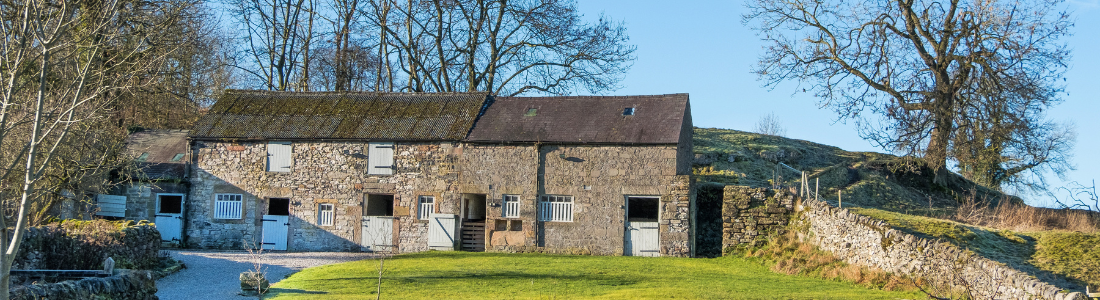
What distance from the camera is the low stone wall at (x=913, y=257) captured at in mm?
13828

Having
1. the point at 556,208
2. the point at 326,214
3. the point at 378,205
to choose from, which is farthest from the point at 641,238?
the point at 326,214

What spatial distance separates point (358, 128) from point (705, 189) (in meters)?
10.1

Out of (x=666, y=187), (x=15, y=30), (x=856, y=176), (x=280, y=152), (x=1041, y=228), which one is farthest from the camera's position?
(x=856, y=176)

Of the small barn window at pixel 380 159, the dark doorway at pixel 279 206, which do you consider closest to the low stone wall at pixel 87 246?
the small barn window at pixel 380 159

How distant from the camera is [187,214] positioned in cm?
2638

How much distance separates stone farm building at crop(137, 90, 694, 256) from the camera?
24453 millimetres

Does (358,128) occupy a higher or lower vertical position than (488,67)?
lower

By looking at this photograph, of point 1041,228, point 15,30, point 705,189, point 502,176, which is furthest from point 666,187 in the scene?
point 15,30

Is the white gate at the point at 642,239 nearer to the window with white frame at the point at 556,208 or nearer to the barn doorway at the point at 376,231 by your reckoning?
the window with white frame at the point at 556,208

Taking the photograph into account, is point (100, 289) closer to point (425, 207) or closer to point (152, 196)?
point (425, 207)

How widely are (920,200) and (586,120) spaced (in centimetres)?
1291

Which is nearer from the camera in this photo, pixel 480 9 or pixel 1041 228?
pixel 1041 228

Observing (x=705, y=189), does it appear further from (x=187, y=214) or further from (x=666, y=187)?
(x=187, y=214)

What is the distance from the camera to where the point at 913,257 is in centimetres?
1711
